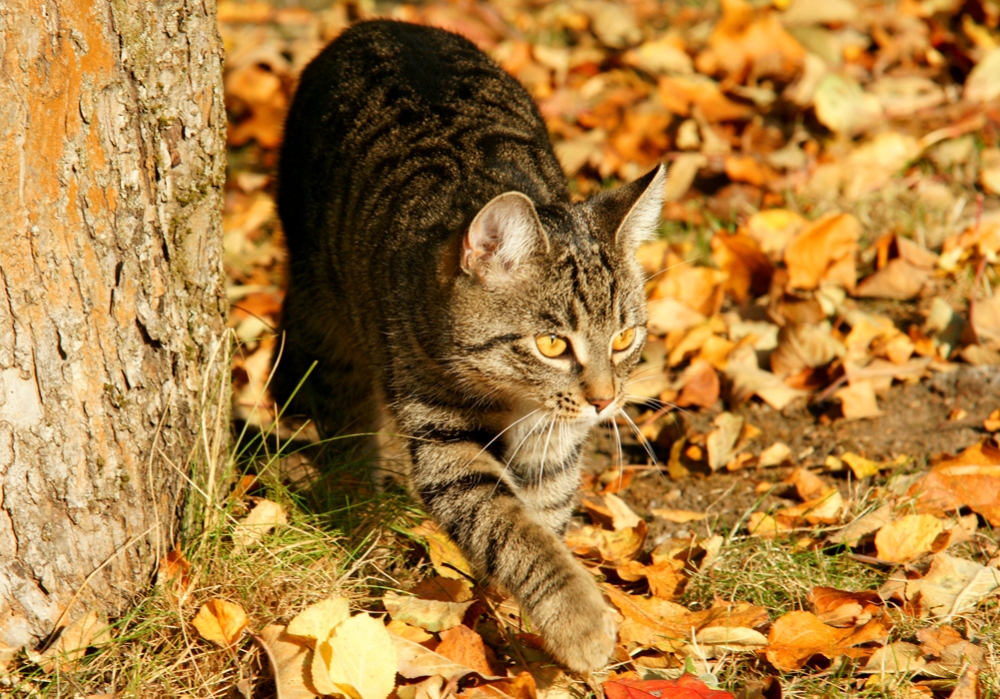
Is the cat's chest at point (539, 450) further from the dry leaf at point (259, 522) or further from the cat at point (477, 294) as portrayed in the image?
the dry leaf at point (259, 522)

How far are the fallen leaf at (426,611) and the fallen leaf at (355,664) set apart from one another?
0.83 feet

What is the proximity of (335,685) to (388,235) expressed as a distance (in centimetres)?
132

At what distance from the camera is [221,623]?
92.3 inches

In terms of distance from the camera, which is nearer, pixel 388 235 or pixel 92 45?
pixel 92 45

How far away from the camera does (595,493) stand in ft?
10.5

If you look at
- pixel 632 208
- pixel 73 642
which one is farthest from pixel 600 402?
pixel 73 642

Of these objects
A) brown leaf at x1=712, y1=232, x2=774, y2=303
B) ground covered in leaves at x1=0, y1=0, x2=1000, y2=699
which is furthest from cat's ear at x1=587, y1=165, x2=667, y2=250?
brown leaf at x1=712, y1=232, x2=774, y2=303

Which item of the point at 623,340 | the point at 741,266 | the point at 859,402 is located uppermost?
the point at 623,340

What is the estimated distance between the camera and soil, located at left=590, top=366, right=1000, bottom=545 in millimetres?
3047

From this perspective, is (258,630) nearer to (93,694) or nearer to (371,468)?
(93,694)

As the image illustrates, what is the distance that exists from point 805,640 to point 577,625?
54cm

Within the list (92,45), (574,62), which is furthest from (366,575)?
(574,62)

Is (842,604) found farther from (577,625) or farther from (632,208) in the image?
(632,208)

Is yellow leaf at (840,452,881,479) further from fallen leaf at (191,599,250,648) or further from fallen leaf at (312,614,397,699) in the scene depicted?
fallen leaf at (191,599,250,648)
